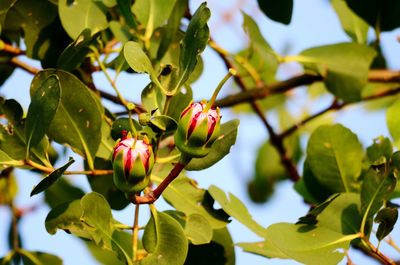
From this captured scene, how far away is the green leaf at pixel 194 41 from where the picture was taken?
864 mm

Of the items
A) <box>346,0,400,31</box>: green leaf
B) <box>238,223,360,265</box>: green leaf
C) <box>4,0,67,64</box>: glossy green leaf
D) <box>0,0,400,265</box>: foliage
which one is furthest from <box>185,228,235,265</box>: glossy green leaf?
<box>346,0,400,31</box>: green leaf

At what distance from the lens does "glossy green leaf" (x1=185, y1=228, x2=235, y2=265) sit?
1101 mm

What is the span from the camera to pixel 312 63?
1.47 m

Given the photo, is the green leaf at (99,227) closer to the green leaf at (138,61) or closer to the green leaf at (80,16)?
the green leaf at (138,61)

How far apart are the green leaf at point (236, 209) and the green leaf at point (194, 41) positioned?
0.22m

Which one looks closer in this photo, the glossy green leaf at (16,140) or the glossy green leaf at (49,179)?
the glossy green leaf at (49,179)

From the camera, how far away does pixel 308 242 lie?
102cm

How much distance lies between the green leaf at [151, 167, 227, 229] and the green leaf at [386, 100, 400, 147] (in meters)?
0.34

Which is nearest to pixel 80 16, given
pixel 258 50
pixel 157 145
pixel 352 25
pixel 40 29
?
pixel 40 29

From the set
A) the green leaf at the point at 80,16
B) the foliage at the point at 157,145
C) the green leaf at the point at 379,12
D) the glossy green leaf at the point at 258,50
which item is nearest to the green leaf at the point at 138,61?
the foliage at the point at 157,145

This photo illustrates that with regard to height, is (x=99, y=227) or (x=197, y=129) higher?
(x=197, y=129)

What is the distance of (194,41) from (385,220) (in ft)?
1.14

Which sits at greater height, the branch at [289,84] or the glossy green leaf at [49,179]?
the glossy green leaf at [49,179]

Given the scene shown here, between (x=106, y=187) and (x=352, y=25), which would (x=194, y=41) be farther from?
(x=352, y=25)
